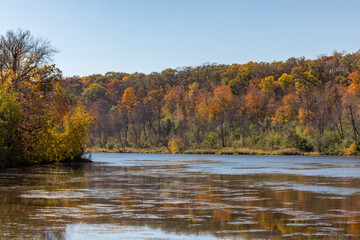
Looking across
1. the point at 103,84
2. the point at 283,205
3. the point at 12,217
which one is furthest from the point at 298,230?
the point at 103,84

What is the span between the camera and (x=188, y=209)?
1560 centimetres

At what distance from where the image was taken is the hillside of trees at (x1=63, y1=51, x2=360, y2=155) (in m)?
89.6

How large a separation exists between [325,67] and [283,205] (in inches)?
4244

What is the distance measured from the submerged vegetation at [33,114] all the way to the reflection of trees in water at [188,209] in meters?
14.5

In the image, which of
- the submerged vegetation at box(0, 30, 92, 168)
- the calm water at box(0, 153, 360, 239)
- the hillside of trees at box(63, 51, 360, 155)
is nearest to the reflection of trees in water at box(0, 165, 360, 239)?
the calm water at box(0, 153, 360, 239)

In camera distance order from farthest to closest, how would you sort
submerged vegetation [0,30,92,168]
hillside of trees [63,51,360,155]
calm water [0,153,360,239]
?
hillside of trees [63,51,360,155] → submerged vegetation [0,30,92,168] → calm water [0,153,360,239]

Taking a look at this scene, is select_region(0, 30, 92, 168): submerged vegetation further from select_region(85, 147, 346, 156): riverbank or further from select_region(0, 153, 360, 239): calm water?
select_region(85, 147, 346, 156): riverbank

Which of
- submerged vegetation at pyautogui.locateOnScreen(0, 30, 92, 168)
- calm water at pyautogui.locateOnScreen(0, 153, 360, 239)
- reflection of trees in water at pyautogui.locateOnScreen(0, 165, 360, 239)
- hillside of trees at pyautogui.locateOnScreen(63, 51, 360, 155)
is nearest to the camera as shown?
calm water at pyautogui.locateOnScreen(0, 153, 360, 239)

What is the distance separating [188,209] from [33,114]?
27970 mm

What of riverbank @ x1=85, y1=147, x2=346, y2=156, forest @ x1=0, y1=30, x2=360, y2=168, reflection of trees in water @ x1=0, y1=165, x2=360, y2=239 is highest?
forest @ x1=0, y1=30, x2=360, y2=168

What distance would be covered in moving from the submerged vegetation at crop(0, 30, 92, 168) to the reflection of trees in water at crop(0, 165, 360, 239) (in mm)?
14472

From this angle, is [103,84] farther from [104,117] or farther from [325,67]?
[325,67]

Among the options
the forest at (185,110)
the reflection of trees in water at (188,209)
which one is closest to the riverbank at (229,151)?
the forest at (185,110)

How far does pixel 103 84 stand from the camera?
6358 inches
